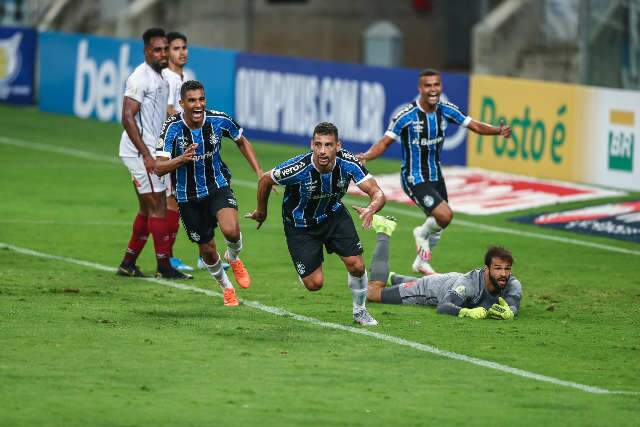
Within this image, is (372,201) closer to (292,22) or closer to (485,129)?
(485,129)

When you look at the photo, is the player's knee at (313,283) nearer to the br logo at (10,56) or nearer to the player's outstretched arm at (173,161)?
the player's outstretched arm at (173,161)

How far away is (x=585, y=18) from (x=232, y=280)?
12093 millimetres

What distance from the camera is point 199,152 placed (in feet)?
45.2

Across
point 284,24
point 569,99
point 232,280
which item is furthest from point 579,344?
point 284,24

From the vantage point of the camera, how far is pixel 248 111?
30.2m

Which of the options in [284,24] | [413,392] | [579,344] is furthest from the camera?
[284,24]

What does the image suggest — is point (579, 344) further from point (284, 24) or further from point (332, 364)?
point (284, 24)

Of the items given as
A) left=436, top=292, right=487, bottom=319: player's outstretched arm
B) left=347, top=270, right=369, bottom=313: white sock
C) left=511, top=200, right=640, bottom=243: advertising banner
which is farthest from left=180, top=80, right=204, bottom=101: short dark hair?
left=511, top=200, right=640, bottom=243: advertising banner

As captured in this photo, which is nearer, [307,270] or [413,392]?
[413,392]

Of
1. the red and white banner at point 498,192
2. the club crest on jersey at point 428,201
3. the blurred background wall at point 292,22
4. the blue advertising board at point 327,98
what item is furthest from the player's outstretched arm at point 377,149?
the blurred background wall at point 292,22

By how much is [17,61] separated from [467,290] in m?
24.1

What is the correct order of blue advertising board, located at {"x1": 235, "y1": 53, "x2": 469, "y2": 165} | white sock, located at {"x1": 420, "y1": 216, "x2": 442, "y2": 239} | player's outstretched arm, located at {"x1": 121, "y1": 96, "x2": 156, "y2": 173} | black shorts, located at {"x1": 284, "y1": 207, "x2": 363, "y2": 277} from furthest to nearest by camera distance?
blue advertising board, located at {"x1": 235, "y1": 53, "x2": 469, "y2": 165}
white sock, located at {"x1": 420, "y1": 216, "x2": 442, "y2": 239}
player's outstretched arm, located at {"x1": 121, "y1": 96, "x2": 156, "y2": 173}
black shorts, located at {"x1": 284, "y1": 207, "x2": 363, "y2": 277}

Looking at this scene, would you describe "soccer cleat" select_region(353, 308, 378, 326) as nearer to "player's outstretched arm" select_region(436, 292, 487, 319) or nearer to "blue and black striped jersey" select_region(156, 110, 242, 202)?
"player's outstretched arm" select_region(436, 292, 487, 319)

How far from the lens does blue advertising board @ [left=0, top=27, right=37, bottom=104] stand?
117 ft
